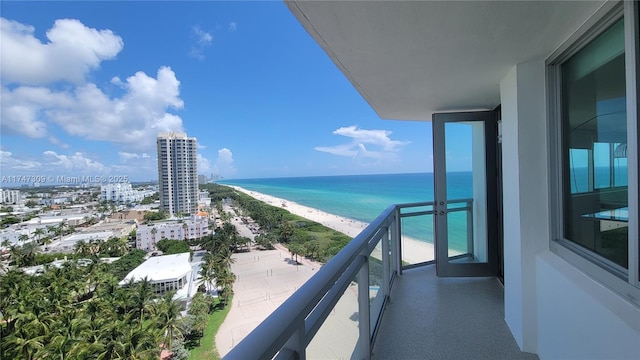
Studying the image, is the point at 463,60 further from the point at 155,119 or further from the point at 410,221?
the point at 155,119

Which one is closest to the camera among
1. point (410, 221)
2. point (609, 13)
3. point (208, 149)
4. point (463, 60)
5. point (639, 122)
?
point (639, 122)

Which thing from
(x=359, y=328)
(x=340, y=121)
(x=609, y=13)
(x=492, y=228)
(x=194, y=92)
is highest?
(x=194, y=92)

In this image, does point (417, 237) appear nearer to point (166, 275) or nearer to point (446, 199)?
point (446, 199)

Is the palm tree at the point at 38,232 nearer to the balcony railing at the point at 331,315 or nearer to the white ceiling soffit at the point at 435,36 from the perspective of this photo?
the balcony railing at the point at 331,315

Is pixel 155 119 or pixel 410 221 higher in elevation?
pixel 155 119

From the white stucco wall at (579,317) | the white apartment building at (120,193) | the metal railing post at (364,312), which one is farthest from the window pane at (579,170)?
the white apartment building at (120,193)

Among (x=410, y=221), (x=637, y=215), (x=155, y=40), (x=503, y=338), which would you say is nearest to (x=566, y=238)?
(x=637, y=215)

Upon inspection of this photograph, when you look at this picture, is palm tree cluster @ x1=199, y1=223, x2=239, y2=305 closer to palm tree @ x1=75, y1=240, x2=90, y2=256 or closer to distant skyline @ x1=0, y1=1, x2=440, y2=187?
palm tree @ x1=75, y1=240, x2=90, y2=256
